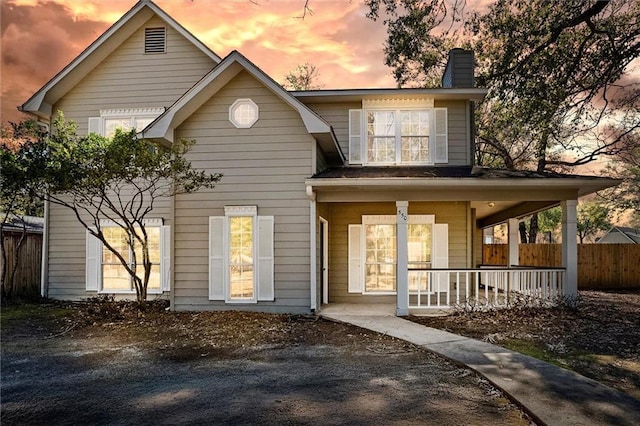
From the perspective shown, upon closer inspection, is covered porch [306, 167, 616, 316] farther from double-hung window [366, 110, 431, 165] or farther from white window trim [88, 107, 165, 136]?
white window trim [88, 107, 165, 136]

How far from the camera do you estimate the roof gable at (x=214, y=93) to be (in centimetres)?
897

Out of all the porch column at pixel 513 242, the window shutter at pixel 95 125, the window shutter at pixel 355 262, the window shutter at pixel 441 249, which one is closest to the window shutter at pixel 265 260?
the window shutter at pixel 355 262

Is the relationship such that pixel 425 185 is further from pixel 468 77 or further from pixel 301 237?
pixel 468 77

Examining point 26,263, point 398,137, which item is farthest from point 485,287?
point 26,263

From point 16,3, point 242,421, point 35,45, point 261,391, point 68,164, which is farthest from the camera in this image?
point 35,45

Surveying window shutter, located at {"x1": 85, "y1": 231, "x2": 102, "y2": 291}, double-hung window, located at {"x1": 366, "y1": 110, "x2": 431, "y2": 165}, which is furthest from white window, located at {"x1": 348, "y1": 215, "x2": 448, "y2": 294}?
window shutter, located at {"x1": 85, "y1": 231, "x2": 102, "y2": 291}

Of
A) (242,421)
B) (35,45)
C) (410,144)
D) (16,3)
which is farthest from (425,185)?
(35,45)

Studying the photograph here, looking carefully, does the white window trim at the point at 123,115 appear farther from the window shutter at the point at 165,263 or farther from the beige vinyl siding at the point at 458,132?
the beige vinyl siding at the point at 458,132

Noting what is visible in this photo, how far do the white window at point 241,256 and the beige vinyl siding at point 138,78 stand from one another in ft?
13.6

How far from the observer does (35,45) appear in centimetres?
1113

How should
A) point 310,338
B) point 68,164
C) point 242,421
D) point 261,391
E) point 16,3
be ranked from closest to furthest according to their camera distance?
point 242,421, point 261,391, point 310,338, point 68,164, point 16,3

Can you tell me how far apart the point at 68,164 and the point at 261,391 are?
6.36 m

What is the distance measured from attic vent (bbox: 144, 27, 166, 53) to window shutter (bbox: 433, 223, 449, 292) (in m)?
8.60

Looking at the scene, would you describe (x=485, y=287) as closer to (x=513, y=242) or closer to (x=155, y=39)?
(x=513, y=242)
